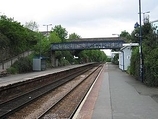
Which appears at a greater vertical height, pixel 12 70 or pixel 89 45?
pixel 89 45

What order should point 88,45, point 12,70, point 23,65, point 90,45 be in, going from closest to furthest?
point 12,70 < point 23,65 < point 90,45 < point 88,45

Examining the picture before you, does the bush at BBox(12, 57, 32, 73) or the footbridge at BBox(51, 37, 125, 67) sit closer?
the bush at BBox(12, 57, 32, 73)

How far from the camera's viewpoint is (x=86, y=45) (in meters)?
77.7

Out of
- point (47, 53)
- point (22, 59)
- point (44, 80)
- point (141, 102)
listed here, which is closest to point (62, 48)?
point (47, 53)

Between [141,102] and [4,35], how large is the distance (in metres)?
37.1

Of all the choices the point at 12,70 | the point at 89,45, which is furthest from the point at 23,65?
the point at 89,45

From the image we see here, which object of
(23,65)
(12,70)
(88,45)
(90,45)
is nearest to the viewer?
(12,70)

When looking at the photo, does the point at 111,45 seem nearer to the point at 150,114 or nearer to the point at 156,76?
the point at 156,76

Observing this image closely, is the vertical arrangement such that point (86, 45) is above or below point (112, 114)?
above

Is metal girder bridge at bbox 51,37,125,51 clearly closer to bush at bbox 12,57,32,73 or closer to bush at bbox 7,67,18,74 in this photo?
bush at bbox 12,57,32,73

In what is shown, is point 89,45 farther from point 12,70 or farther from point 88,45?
point 12,70

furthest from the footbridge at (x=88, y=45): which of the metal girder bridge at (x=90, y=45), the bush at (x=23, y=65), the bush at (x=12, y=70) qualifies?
the bush at (x=12, y=70)

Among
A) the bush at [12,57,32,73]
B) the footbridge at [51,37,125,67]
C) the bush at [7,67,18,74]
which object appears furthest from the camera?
the footbridge at [51,37,125,67]

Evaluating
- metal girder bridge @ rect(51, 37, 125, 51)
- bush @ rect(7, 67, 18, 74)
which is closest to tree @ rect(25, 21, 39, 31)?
metal girder bridge @ rect(51, 37, 125, 51)
